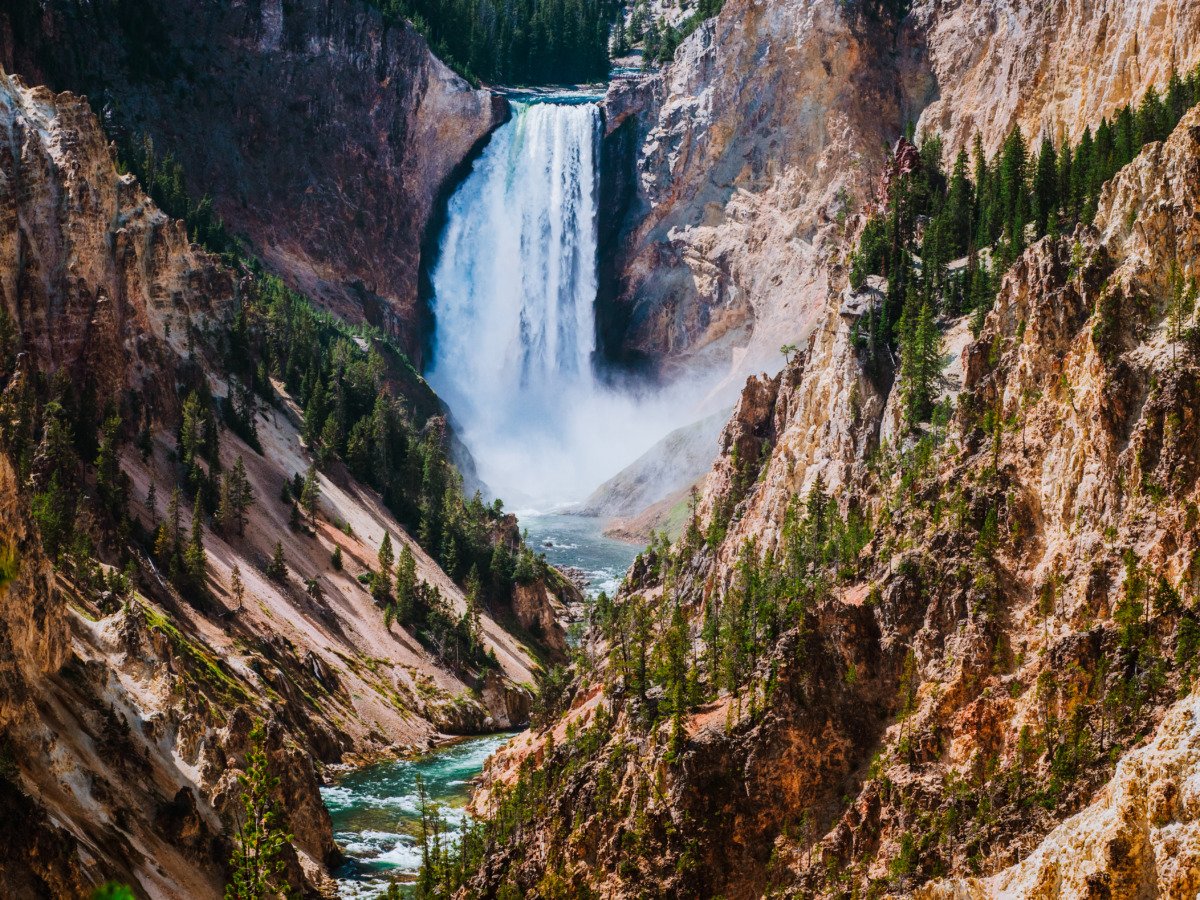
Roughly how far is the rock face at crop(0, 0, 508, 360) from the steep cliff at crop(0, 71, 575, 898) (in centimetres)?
3577

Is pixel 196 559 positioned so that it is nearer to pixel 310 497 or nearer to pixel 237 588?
pixel 237 588

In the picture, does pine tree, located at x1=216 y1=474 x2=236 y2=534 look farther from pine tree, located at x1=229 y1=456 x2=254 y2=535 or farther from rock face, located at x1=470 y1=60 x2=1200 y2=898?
rock face, located at x1=470 y1=60 x2=1200 y2=898

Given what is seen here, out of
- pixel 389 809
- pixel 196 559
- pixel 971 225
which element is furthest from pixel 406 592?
pixel 971 225

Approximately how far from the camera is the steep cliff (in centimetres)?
4344

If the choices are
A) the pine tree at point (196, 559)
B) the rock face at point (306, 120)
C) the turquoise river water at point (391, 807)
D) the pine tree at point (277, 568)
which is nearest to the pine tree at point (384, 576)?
the pine tree at point (277, 568)

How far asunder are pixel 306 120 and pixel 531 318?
132ft

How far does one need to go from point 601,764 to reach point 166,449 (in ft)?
200

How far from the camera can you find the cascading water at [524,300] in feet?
592

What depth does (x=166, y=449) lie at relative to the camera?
104 m

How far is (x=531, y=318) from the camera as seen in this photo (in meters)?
182

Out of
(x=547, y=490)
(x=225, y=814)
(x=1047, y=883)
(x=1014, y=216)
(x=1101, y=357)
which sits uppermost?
(x=1014, y=216)

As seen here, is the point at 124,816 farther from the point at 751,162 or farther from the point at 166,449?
the point at 751,162

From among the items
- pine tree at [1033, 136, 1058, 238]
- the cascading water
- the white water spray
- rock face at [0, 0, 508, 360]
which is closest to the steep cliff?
rock face at [0, 0, 508, 360]

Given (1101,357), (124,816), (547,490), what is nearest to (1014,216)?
(1101,357)
